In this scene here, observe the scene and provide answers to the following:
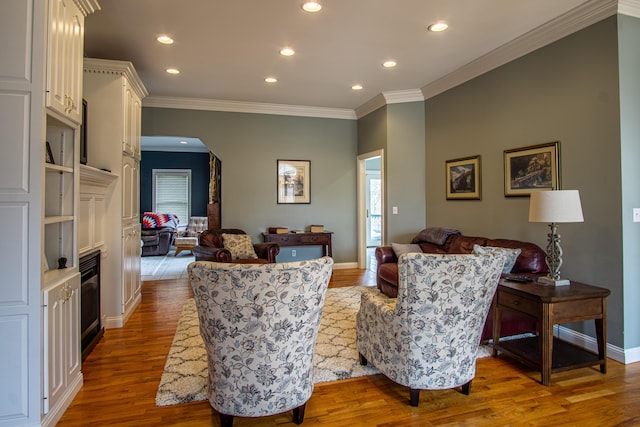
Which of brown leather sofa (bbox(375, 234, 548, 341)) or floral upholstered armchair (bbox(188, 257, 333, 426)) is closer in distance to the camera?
floral upholstered armchair (bbox(188, 257, 333, 426))

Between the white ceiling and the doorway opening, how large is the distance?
1627 millimetres

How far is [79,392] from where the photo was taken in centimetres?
245

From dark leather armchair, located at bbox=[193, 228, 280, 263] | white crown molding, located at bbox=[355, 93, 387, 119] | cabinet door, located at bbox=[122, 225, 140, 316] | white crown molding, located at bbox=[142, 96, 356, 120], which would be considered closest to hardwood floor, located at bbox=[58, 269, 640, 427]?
cabinet door, located at bbox=[122, 225, 140, 316]

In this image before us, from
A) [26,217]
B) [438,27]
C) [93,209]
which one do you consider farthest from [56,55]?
[438,27]

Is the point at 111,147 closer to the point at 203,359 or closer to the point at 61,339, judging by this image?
the point at 61,339

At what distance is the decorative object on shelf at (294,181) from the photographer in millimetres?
6422

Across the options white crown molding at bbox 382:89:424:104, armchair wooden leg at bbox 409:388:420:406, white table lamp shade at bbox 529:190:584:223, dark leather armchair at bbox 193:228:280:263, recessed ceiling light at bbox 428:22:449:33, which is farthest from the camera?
white crown molding at bbox 382:89:424:104

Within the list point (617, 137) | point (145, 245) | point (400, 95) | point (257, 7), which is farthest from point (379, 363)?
point (145, 245)

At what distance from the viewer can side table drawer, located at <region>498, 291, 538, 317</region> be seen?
2.60 meters

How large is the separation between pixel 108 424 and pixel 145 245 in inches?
269

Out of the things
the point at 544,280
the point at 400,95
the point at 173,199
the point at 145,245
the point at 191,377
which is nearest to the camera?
the point at 191,377

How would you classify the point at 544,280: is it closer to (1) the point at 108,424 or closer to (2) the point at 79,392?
(1) the point at 108,424

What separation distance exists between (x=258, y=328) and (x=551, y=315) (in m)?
2.00

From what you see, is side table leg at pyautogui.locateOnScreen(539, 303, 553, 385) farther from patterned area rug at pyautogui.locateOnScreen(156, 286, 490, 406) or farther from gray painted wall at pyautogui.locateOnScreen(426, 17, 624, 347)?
gray painted wall at pyautogui.locateOnScreen(426, 17, 624, 347)
